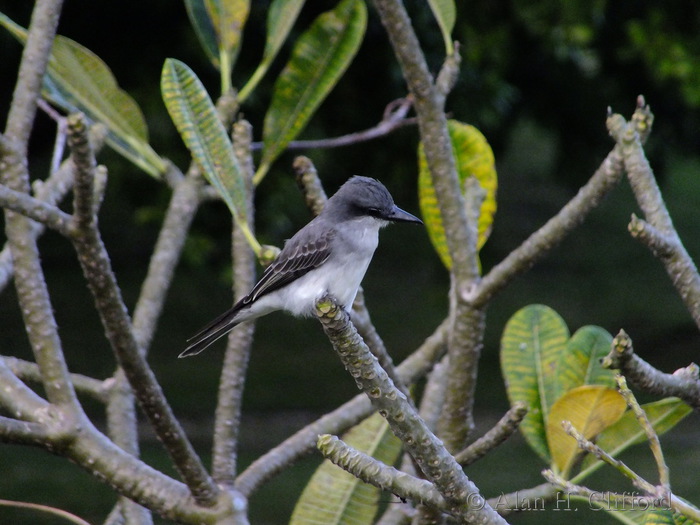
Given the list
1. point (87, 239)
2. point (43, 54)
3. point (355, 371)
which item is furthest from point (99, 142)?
point (355, 371)

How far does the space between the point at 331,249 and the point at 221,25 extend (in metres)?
0.91

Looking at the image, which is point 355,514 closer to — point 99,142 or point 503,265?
point 503,265

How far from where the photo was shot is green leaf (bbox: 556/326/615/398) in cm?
264

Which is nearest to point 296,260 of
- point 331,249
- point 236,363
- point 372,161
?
point 331,249

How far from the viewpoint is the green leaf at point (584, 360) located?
2.64 metres

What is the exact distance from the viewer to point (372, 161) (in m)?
7.99

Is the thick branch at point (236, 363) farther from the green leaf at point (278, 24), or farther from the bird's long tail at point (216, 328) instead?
the green leaf at point (278, 24)

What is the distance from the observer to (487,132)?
27.7 ft

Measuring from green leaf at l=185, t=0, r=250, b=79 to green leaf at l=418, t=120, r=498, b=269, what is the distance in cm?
81

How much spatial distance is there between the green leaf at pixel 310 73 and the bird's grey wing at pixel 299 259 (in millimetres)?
292

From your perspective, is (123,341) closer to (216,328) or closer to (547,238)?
(216,328)

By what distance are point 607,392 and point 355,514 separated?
0.91 m

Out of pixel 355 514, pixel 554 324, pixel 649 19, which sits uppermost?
pixel 649 19

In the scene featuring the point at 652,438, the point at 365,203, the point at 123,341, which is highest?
the point at 365,203
